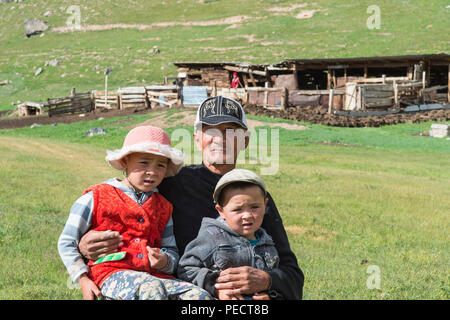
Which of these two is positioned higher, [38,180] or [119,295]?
[119,295]

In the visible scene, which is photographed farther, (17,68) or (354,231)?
(17,68)

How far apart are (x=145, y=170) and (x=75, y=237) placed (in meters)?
0.68

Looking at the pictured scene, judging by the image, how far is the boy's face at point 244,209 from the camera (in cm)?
360

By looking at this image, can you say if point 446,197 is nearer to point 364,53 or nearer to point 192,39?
point 364,53

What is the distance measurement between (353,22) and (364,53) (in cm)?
1790

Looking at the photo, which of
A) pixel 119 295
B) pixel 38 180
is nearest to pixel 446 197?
pixel 38 180

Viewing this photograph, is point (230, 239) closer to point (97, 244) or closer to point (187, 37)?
point (97, 244)

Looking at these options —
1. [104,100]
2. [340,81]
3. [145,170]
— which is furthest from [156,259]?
[340,81]

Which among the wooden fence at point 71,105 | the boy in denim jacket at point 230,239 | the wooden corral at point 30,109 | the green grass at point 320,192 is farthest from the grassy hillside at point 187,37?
the boy in denim jacket at point 230,239

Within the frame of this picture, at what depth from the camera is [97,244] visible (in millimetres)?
3566

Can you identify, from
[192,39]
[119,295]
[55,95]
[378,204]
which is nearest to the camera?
[119,295]

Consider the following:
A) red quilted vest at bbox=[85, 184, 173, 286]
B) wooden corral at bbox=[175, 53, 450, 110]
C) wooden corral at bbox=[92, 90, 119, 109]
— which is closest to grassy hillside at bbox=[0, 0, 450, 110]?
wooden corral at bbox=[92, 90, 119, 109]

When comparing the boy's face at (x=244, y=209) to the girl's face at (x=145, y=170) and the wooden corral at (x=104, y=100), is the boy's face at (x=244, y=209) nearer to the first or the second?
the girl's face at (x=145, y=170)

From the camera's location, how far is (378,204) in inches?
529
